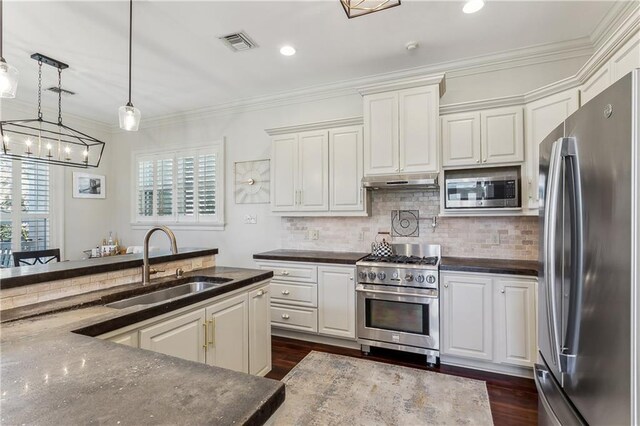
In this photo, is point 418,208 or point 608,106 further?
point 418,208

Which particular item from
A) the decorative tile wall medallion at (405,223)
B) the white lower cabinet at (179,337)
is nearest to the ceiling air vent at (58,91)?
the white lower cabinet at (179,337)

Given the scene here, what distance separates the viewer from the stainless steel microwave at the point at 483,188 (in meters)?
2.85

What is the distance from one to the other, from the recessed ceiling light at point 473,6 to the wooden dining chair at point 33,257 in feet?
18.0

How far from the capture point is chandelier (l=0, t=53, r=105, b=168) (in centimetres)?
306

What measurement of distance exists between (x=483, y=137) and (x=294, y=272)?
7.66 ft

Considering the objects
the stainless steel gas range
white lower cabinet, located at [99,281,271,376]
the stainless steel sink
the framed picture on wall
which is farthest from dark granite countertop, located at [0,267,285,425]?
the framed picture on wall

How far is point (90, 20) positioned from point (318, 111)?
7.82ft

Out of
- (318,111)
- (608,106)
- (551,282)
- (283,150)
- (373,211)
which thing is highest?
(318,111)

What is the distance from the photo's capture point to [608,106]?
107 cm

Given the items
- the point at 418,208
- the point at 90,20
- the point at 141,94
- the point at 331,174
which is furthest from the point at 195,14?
the point at 418,208

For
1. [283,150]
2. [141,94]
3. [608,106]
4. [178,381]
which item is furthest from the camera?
[141,94]

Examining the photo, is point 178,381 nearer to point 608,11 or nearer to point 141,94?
point 608,11

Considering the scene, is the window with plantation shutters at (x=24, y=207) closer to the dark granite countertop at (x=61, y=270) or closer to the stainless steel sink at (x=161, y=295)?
the dark granite countertop at (x=61, y=270)

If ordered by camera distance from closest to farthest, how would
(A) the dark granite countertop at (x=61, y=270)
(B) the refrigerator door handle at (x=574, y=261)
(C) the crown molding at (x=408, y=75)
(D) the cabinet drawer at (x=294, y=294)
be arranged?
(B) the refrigerator door handle at (x=574, y=261), (A) the dark granite countertop at (x=61, y=270), (C) the crown molding at (x=408, y=75), (D) the cabinet drawer at (x=294, y=294)
